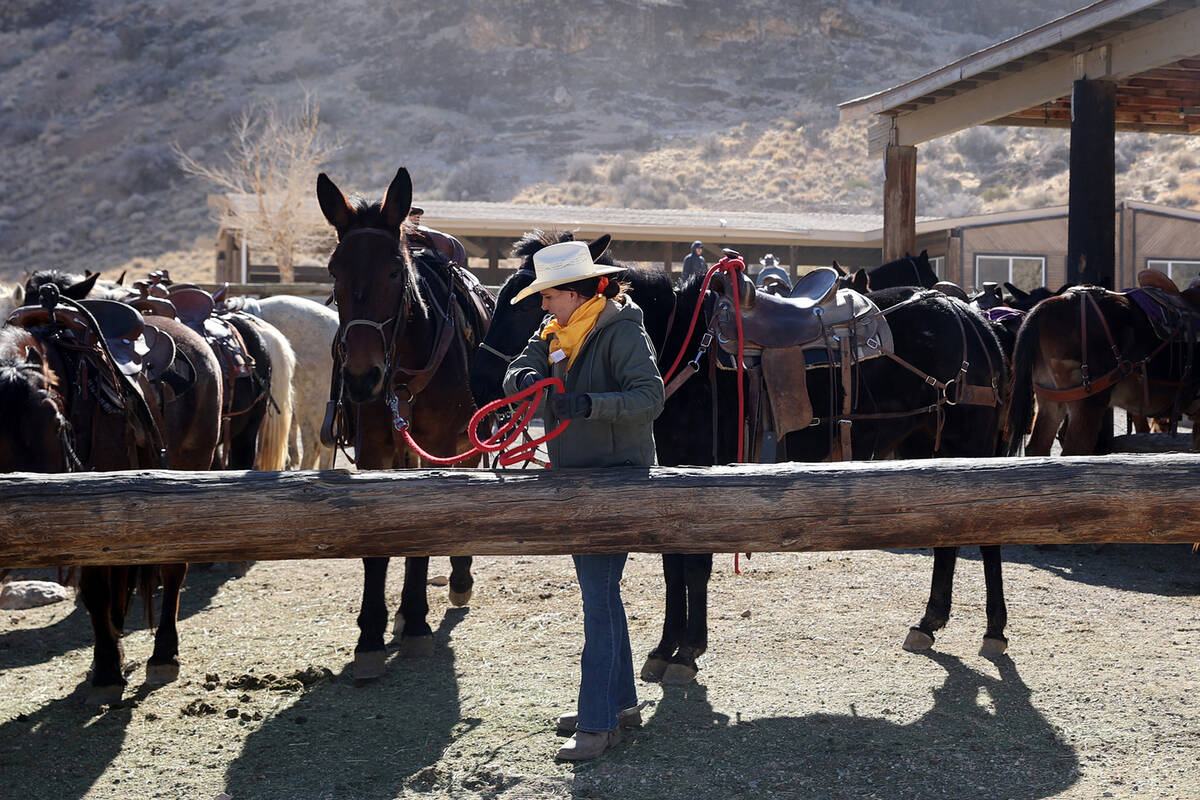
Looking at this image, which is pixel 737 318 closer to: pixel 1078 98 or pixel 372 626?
pixel 372 626

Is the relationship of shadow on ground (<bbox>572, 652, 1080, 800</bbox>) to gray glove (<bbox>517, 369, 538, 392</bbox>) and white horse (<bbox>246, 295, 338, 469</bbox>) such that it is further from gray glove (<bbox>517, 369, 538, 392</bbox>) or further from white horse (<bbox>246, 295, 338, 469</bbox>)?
white horse (<bbox>246, 295, 338, 469</bbox>)

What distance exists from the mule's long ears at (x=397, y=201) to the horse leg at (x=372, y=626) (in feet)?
5.39

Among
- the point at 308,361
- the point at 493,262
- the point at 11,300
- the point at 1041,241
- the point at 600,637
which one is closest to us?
the point at 600,637

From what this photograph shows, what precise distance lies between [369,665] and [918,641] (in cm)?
275

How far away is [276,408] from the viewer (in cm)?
812

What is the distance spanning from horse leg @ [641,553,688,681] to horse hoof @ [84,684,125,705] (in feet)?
7.83

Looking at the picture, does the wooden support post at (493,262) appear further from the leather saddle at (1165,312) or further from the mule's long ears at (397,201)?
the mule's long ears at (397,201)

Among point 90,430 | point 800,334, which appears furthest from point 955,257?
point 90,430

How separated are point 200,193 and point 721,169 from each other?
23865mm

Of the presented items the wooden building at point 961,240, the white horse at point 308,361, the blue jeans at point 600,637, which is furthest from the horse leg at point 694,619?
the wooden building at point 961,240

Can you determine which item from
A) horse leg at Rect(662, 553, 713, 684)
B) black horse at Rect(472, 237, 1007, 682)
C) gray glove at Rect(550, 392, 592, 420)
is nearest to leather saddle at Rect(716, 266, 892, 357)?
black horse at Rect(472, 237, 1007, 682)

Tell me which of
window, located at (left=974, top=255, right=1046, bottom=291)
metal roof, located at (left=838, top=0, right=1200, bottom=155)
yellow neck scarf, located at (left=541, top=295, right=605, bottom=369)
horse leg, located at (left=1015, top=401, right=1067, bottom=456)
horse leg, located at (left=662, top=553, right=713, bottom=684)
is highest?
metal roof, located at (left=838, top=0, right=1200, bottom=155)

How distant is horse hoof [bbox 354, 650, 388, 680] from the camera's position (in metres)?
5.02

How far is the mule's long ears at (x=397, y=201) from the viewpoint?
16.0 ft
